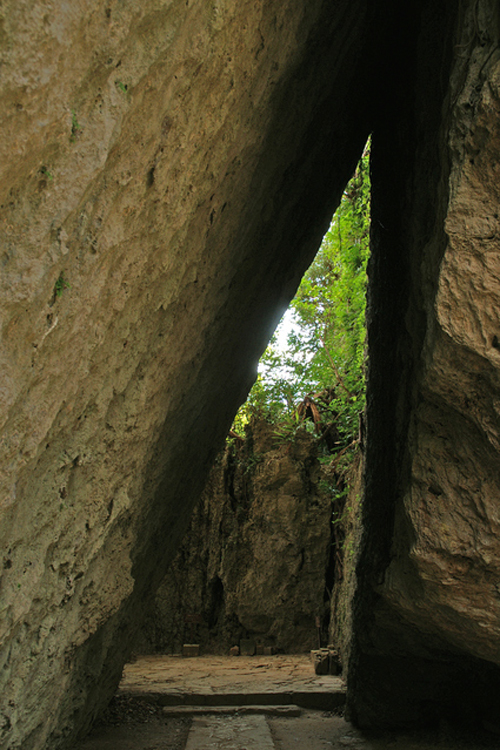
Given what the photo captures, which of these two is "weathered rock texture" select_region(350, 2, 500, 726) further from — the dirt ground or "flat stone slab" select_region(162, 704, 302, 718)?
"flat stone slab" select_region(162, 704, 302, 718)

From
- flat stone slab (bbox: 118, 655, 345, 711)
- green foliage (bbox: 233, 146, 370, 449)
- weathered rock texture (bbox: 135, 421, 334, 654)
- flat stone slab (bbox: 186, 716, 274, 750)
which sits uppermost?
green foliage (bbox: 233, 146, 370, 449)

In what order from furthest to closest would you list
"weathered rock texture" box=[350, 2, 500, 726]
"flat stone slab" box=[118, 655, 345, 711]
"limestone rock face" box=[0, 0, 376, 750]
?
"flat stone slab" box=[118, 655, 345, 711]
"weathered rock texture" box=[350, 2, 500, 726]
"limestone rock face" box=[0, 0, 376, 750]

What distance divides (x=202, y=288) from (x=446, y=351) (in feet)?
4.97

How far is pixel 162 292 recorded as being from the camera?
9.00 ft

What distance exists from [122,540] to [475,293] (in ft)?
8.46

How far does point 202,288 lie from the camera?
3.38 metres

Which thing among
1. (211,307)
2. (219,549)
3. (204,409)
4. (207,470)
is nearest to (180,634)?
(219,549)

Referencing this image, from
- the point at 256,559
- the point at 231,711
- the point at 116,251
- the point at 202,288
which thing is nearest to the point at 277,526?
the point at 256,559

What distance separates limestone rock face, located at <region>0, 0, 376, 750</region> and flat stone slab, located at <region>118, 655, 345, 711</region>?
173cm

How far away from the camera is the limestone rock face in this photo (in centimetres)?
154

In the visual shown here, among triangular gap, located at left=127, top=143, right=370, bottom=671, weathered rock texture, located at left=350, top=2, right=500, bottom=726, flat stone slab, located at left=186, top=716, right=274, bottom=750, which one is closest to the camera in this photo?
weathered rock texture, located at left=350, top=2, right=500, bottom=726

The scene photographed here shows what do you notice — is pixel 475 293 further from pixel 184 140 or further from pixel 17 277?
pixel 17 277

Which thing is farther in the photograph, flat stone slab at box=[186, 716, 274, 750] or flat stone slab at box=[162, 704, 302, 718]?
flat stone slab at box=[162, 704, 302, 718]

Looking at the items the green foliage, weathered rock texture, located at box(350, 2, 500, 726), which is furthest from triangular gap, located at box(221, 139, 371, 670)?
weathered rock texture, located at box(350, 2, 500, 726)
